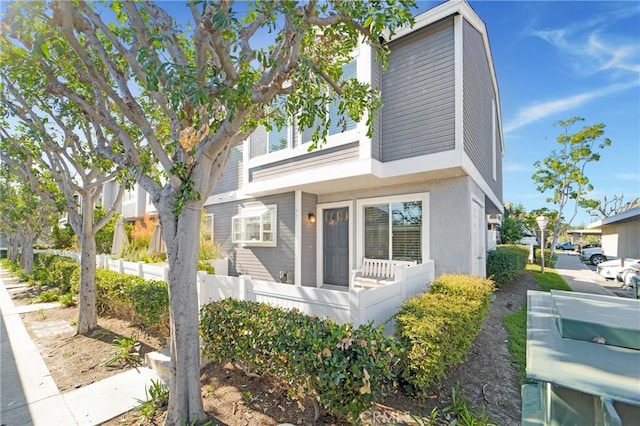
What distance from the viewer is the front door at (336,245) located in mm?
8742

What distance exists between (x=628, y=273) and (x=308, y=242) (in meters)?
12.3

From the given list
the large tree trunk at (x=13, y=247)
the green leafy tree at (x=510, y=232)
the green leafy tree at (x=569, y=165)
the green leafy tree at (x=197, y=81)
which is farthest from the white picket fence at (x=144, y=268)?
the green leafy tree at (x=510, y=232)

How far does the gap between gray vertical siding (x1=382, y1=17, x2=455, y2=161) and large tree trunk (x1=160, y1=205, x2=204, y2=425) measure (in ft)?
17.3

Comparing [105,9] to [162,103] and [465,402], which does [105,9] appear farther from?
[465,402]

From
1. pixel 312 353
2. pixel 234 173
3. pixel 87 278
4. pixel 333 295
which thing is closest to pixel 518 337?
pixel 333 295

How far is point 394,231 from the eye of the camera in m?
7.72

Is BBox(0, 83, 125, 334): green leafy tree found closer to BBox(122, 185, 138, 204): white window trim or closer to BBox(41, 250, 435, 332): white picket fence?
BBox(41, 250, 435, 332): white picket fence

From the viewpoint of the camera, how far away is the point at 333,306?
13.2 feet

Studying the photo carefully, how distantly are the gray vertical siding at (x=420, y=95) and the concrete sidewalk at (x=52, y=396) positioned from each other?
6709 mm

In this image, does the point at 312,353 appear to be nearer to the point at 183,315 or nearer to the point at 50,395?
the point at 183,315

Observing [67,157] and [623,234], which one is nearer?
[67,157]

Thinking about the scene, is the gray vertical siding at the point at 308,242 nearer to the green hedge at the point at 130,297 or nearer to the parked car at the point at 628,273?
the green hedge at the point at 130,297

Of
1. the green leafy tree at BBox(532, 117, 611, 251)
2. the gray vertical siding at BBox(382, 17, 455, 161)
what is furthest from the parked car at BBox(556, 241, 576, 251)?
the gray vertical siding at BBox(382, 17, 455, 161)

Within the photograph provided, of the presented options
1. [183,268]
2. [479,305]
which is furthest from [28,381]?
[479,305]
